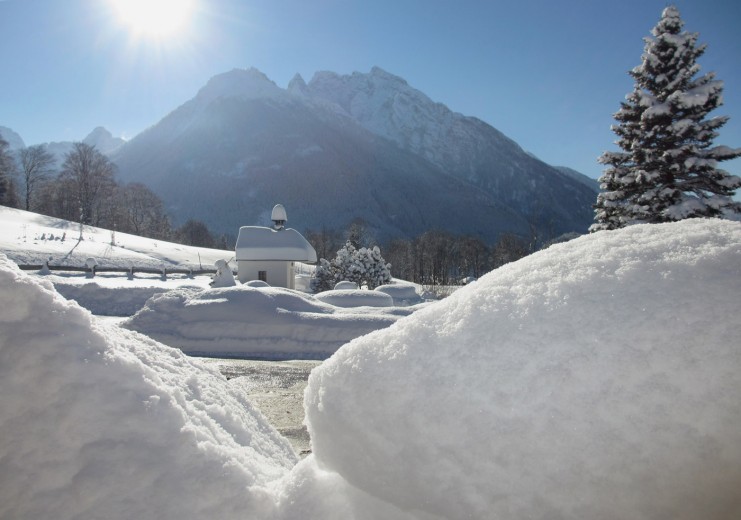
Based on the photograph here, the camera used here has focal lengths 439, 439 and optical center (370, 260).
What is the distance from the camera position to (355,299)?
17438 millimetres

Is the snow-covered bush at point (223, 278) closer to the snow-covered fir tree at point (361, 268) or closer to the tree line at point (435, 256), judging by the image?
the snow-covered fir tree at point (361, 268)

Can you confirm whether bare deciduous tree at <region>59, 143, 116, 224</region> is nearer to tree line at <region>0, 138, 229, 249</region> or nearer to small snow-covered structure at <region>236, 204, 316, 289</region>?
tree line at <region>0, 138, 229, 249</region>

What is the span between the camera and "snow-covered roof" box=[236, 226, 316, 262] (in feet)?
94.0

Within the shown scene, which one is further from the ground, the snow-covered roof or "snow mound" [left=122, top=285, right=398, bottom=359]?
the snow-covered roof

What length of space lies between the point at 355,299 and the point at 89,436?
16.2 meters

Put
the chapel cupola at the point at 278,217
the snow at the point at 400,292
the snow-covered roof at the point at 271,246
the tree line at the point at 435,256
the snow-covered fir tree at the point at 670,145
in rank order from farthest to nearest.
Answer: the tree line at the point at 435,256 < the chapel cupola at the point at 278,217 < the snow-covered roof at the point at 271,246 < the snow at the point at 400,292 < the snow-covered fir tree at the point at 670,145

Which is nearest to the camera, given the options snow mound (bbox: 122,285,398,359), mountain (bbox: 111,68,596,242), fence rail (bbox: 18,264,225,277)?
snow mound (bbox: 122,285,398,359)

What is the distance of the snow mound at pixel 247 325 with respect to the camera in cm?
1023

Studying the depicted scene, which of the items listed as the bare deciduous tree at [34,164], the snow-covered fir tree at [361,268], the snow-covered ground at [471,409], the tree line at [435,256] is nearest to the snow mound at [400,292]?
the snow-covered fir tree at [361,268]

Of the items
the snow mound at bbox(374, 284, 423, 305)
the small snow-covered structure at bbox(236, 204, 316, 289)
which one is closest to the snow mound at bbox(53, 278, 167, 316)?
the small snow-covered structure at bbox(236, 204, 316, 289)

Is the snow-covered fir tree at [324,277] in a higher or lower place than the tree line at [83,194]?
lower

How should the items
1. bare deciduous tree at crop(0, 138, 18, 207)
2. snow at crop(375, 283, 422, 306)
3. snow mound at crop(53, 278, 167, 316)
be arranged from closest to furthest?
snow mound at crop(53, 278, 167, 316) < snow at crop(375, 283, 422, 306) < bare deciduous tree at crop(0, 138, 18, 207)

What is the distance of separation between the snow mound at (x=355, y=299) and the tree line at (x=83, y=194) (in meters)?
44.3

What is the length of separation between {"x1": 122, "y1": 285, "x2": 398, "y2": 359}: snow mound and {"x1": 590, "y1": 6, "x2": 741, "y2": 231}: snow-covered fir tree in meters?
9.84
